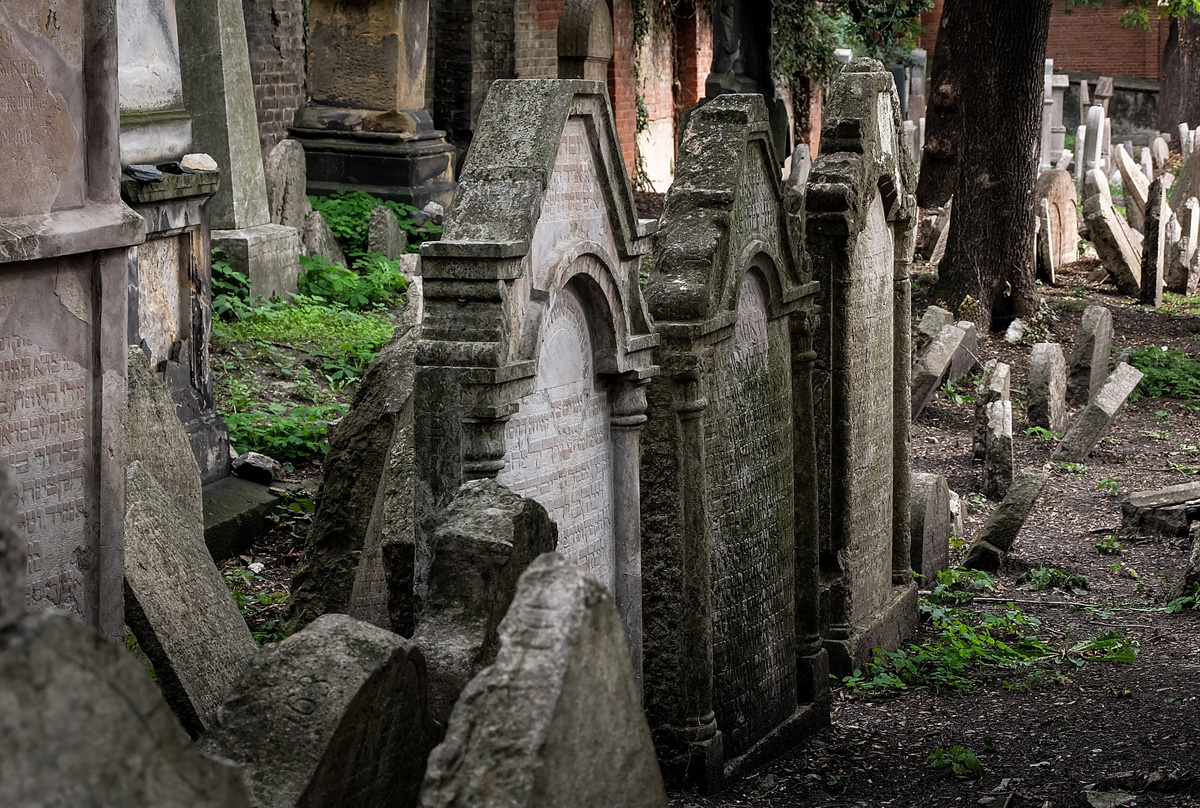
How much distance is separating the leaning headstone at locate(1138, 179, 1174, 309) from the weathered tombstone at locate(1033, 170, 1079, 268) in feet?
4.61

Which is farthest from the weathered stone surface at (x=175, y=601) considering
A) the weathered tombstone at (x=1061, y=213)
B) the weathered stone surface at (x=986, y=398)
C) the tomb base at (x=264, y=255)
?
the weathered tombstone at (x=1061, y=213)

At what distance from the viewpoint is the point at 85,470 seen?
14.0 feet

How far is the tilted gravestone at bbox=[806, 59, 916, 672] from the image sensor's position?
600 centimetres

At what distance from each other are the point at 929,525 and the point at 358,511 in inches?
134

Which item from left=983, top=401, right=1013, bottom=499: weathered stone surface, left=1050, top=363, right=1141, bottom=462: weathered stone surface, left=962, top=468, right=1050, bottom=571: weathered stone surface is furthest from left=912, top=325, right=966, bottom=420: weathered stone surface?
left=962, top=468, right=1050, bottom=571: weathered stone surface

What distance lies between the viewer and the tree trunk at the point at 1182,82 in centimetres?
2709

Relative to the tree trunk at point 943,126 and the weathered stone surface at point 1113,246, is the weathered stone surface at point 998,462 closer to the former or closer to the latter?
the tree trunk at point 943,126

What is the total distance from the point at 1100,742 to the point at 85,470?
11.5ft

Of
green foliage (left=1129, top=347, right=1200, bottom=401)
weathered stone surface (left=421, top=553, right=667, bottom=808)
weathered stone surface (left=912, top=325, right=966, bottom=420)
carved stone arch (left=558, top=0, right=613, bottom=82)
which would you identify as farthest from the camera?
carved stone arch (left=558, top=0, right=613, bottom=82)

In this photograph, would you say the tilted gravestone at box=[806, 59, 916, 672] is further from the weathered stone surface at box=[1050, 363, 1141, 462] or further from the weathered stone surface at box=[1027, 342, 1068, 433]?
→ the weathered stone surface at box=[1027, 342, 1068, 433]

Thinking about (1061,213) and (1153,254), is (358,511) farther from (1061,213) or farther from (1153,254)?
(1061,213)

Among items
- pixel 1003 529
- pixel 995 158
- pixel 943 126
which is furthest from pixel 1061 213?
pixel 1003 529

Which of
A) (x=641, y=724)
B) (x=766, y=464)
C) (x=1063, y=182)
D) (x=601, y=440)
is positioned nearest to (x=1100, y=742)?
(x=766, y=464)

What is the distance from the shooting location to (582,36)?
15.1 m
